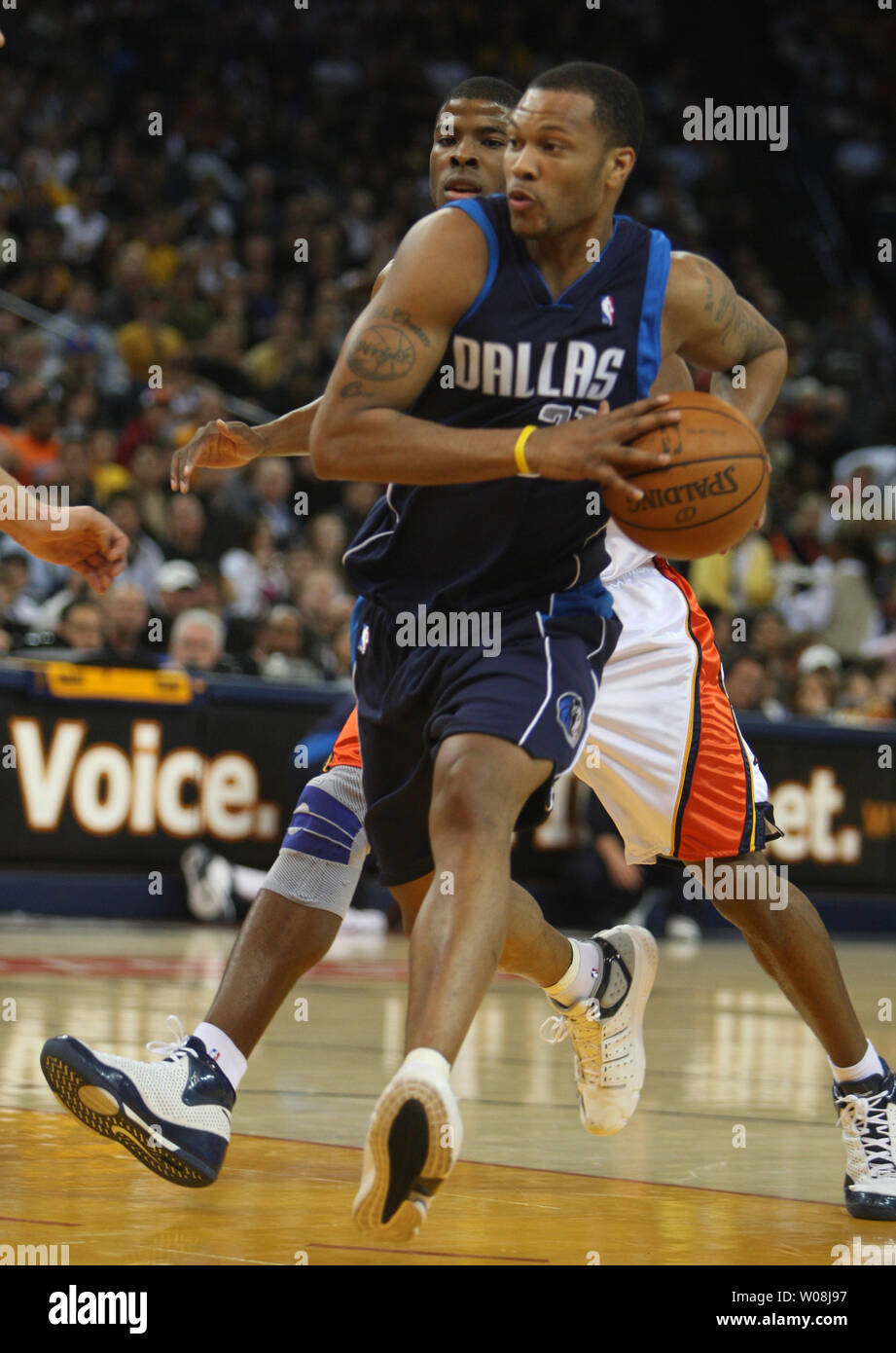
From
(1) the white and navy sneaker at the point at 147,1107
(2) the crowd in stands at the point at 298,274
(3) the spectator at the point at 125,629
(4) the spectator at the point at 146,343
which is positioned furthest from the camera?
(4) the spectator at the point at 146,343

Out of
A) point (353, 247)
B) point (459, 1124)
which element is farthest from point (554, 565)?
point (353, 247)

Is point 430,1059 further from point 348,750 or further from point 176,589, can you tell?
point 176,589

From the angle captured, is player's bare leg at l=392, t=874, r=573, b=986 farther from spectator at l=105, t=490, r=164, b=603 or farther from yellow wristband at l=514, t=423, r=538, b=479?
spectator at l=105, t=490, r=164, b=603

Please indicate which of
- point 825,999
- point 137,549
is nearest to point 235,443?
point 825,999

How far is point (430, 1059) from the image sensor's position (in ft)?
10.2

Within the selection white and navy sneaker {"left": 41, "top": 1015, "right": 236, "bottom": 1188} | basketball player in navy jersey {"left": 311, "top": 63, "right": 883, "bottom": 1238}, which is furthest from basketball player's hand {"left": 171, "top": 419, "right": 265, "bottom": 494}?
white and navy sneaker {"left": 41, "top": 1015, "right": 236, "bottom": 1188}

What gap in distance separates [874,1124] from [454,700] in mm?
1468

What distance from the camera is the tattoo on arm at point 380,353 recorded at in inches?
139

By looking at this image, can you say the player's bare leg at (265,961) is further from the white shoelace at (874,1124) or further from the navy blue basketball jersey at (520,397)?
the white shoelace at (874,1124)

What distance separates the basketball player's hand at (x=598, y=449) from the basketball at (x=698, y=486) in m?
0.05

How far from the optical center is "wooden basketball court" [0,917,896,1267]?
3.48 m

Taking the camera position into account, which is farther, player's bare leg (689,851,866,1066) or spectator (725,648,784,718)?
spectator (725,648,784,718)

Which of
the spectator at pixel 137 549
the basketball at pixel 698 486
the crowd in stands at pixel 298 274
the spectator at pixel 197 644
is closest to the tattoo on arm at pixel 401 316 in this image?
the basketball at pixel 698 486

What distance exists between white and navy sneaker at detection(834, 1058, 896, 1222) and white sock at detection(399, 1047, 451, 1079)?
1.30 meters
